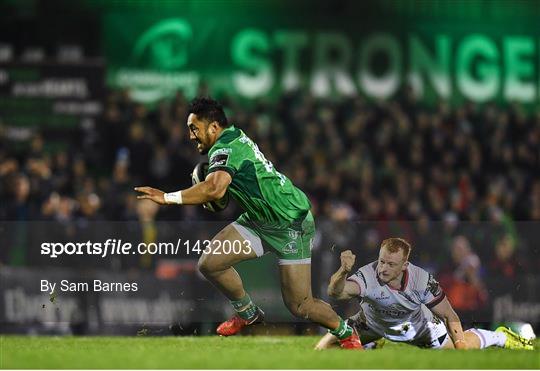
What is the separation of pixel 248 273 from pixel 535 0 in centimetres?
1440

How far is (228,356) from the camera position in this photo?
11.4 metres

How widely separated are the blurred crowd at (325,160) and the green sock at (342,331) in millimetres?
4987

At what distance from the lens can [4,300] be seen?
13211 mm

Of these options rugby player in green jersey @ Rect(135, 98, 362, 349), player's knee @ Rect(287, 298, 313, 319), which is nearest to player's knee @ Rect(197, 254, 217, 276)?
rugby player in green jersey @ Rect(135, 98, 362, 349)

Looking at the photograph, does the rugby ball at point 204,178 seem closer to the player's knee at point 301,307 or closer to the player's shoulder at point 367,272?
the player's knee at point 301,307

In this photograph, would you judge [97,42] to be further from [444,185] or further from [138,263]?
[138,263]

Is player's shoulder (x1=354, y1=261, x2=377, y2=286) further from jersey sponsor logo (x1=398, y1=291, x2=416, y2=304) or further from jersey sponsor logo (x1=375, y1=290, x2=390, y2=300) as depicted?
jersey sponsor logo (x1=398, y1=291, x2=416, y2=304)

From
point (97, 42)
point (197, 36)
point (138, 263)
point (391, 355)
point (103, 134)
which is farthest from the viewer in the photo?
point (197, 36)

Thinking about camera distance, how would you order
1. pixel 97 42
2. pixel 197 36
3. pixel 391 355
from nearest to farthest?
pixel 391 355 < pixel 97 42 < pixel 197 36

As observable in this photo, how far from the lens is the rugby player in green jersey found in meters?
11.7

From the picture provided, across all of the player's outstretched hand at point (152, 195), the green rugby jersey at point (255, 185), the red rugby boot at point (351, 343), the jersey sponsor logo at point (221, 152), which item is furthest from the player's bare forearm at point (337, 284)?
the player's outstretched hand at point (152, 195)

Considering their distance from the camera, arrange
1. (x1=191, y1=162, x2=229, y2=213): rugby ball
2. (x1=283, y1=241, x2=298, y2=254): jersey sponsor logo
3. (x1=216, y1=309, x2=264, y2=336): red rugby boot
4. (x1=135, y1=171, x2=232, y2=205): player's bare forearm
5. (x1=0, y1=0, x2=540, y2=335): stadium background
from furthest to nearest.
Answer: (x1=0, y1=0, x2=540, y2=335): stadium background → (x1=216, y1=309, x2=264, y2=336): red rugby boot → (x1=283, y1=241, x2=298, y2=254): jersey sponsor logo → (x1=191, y1=162, x2=229, y2=213): rugby ball → (x1=135, y1=171, x2=232, y2=205): player's bare forearm

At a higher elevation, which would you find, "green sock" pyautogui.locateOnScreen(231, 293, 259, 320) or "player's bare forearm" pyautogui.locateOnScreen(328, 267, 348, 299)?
"player's bare forearm" pyautogui.locateOnScreen(328, 267, 348, 299)

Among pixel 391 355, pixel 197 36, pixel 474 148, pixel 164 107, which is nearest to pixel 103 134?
pixel 164 107
